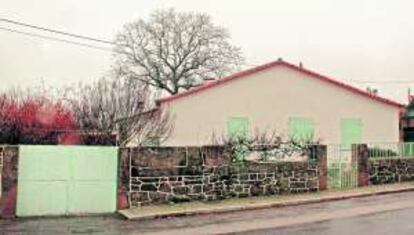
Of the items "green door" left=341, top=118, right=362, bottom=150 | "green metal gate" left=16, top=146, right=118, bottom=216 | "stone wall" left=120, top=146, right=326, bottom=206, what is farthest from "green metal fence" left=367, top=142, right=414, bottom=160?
"green metal gate" left=16, top=146, right=118, bottom=216

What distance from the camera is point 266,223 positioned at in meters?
15.0

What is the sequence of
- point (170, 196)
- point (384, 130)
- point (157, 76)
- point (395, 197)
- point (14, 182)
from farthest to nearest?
point (157, 76)
point (384, 130)
point (395, 197)
point (170, 196)
point (14, 182)

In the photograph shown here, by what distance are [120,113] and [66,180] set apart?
8.81 m

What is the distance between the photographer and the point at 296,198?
19656 mm

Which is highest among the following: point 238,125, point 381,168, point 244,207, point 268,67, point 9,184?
point 268,67

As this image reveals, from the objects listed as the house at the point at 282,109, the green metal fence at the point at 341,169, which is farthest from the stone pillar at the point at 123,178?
the house at the point at 282,109

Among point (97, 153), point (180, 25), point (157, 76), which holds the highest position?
point (180, 25)

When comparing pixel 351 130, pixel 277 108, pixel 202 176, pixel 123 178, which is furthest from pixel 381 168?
pixel 123 178

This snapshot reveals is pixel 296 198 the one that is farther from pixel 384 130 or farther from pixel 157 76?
pixel 157 76

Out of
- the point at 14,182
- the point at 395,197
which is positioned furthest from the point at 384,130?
the point at 14,182

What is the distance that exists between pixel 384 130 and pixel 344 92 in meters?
2.81

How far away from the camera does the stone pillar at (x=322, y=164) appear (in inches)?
849

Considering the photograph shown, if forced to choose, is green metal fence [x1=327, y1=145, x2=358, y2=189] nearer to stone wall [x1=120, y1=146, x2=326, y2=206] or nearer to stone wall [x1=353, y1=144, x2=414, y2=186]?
stone wall [x1=353, y1=144, x2=414, y2=186]

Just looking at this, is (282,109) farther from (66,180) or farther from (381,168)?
(66,180)
